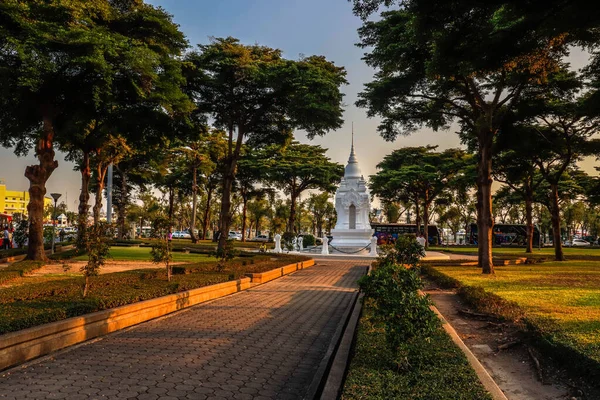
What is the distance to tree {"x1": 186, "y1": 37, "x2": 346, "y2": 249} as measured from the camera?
20.6 m

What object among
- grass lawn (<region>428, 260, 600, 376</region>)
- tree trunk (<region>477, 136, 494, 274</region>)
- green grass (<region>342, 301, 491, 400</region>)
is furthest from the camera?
tree trunk (<region>477, 136, 494, 274</region>)

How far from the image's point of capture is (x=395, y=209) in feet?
240

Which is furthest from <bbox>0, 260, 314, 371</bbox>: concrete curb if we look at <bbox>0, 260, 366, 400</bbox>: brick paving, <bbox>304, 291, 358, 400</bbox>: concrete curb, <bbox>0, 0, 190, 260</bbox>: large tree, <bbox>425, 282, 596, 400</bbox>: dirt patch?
<bbox>0, 0, 190, 260</bbox>: large tree

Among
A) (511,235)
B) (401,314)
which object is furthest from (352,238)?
(511,235)

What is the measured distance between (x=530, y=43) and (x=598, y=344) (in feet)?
17.2

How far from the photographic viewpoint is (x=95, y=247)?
860cm

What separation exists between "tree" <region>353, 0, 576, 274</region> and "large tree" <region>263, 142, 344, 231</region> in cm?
1923

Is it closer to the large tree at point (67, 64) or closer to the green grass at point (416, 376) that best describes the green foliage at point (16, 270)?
the large tree at point (67, 64)

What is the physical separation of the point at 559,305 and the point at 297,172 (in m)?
35.1

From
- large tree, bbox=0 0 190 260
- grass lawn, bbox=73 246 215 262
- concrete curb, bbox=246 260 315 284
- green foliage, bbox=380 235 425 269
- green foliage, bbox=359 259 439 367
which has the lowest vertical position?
concrete curb, bbox=246 260 315 284

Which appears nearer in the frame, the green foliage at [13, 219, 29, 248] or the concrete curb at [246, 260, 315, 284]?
the concrete curb at [246, 260, 315, 284]

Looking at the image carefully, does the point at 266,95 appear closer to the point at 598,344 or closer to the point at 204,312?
the point at 204,312

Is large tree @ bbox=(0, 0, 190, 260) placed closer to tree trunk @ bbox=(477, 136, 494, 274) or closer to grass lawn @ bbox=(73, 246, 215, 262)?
grass lawn @ bbox=(73, 246, 215, 262)

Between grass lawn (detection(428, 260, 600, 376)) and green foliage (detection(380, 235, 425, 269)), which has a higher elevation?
green foliage (detection(380, 235, 425, 269))
